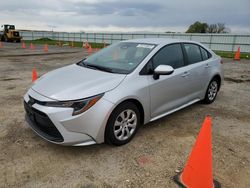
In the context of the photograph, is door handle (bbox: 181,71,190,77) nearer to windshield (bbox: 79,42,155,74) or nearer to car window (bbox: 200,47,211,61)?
windshield (bbox: 79,42,155,74)

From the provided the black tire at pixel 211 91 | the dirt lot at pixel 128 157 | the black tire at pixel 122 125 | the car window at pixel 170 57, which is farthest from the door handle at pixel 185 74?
the black tire at pixel 122 125

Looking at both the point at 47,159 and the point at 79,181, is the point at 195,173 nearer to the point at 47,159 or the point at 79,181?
the point at 79,181

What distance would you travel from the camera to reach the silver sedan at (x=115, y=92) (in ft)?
9.76

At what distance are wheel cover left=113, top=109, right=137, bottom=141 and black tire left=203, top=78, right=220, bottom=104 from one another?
8.23 feet

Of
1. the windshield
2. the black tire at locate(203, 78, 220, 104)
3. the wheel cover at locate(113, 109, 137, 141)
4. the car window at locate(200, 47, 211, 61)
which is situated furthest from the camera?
the black tire at locate(203, 78, 220, 104)

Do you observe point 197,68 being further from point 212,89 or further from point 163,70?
point 163,70

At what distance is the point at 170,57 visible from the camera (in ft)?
13.8

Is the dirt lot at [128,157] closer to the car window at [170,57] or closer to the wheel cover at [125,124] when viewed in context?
the wheel cover at [125,124]

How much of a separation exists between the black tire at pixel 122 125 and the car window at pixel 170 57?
0.92 meters

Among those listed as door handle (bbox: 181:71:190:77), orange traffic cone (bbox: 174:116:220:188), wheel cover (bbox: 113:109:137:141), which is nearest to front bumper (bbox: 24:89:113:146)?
wheel cover (bbox: 113:109:137:141)

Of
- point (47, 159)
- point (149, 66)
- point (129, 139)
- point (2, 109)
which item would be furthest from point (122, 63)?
point (2, 109)

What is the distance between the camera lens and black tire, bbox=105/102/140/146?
3191mm

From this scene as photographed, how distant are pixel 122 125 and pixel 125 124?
0.06 metres

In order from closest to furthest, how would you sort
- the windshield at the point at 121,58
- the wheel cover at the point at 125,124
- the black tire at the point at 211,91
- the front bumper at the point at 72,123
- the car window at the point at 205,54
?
the front bumper at the point at 72,123
the wheel cover at the point at 125,124
the windshield at the point at 121,58
the car window at the point at 205,54
the black tire at the point at 211,91
